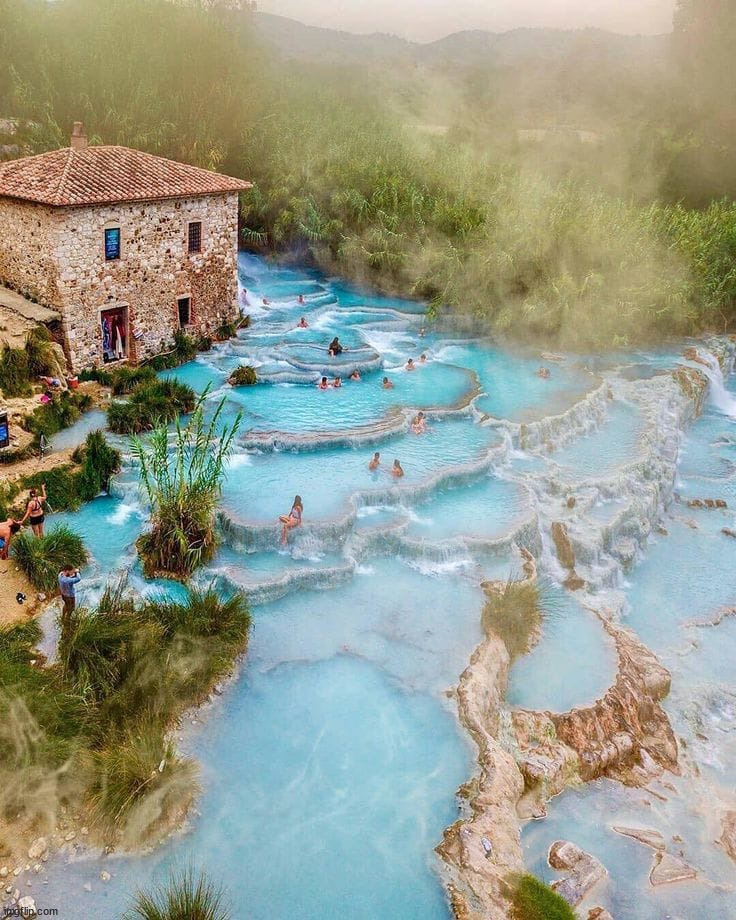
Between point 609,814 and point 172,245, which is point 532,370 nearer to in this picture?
point 172,245

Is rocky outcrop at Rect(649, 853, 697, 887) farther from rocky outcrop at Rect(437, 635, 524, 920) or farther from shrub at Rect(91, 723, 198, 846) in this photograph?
shrub at Rect(91, 723, 198, 846)

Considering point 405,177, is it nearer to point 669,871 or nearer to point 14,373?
point 14,373

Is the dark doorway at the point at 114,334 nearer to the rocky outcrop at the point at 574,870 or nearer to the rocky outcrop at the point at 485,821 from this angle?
the rocky outcrop at the point at 485,821

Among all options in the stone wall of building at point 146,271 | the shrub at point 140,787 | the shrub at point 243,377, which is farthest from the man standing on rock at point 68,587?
the shrub at point 243,377

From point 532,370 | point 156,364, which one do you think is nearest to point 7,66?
point 156,364

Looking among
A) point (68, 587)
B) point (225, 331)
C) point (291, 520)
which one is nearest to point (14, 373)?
point (68, 587)

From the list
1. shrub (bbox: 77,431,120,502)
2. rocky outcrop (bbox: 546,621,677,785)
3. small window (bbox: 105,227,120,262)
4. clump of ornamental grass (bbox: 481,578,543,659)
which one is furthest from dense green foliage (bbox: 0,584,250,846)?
small window (bbox: 105,227,120,262)
